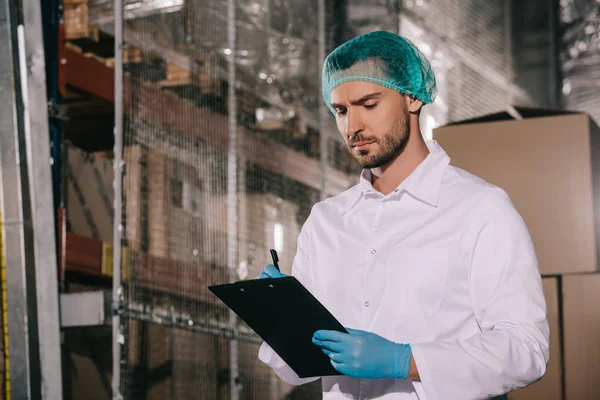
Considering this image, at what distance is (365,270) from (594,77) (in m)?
6.41

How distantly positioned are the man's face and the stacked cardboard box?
3.39ft

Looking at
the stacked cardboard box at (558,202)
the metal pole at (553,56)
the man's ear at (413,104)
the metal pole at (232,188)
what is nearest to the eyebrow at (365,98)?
the man's ear at (413,104)

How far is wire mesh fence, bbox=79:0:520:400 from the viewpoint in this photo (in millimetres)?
3287

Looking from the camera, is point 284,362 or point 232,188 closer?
point 284,362

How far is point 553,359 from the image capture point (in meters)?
2.64

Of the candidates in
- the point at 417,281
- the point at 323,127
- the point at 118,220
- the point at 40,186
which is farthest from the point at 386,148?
the point at 323,127

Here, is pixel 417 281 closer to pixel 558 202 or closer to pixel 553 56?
pixel 558 202

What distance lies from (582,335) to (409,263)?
43.4 inches

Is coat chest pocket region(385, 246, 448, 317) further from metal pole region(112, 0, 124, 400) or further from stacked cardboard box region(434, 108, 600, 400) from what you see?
metal pole region(112, 0, 124, 400)

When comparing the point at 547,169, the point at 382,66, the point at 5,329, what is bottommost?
the point at 5,329

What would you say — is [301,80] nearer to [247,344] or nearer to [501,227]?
[247,344]

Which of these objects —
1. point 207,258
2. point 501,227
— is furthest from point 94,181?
point 501,227

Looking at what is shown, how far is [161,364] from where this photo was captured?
3428 millimetres

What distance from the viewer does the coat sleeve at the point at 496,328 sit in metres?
1.58
